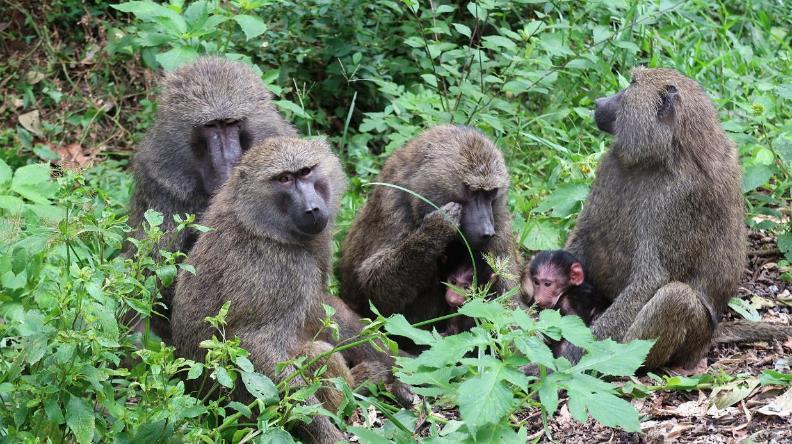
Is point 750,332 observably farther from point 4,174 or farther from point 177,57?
point 4,174

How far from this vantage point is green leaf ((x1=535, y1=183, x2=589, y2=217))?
5699mm

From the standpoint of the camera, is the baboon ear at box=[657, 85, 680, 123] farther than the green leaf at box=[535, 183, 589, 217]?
No

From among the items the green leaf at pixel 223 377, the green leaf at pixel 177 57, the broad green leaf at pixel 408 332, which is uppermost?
the green leaf at pixel 177 57

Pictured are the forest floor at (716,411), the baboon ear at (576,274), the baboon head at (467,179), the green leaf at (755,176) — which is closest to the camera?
the forest floor at (716,411)

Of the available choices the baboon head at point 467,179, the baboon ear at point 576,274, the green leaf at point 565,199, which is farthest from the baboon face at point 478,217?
the green leaf at point 565,199

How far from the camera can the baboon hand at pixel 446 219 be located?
4.88 meters

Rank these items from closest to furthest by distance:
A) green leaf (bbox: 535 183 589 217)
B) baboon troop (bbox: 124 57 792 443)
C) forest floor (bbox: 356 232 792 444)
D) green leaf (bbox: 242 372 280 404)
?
green leaf (bbox: 242 372 280 404)
forest floor (bbox: 356 232 792 444)
baboon troop (bbox: 124 57 792 443)
green leaf (bbox: 535 183 589 217)

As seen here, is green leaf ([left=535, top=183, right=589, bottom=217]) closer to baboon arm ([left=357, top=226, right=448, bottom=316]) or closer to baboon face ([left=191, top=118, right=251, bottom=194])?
baboon arm ([left=357, top=226, right=448, bottom=316])

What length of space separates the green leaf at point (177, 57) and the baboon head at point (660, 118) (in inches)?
88.8

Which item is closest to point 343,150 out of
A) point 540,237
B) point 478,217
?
point 540,237

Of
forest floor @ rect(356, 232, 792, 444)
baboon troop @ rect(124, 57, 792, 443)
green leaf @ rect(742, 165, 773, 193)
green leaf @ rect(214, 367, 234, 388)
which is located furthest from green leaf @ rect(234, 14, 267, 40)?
green leaf @ rect(214, 367, 234, 388)

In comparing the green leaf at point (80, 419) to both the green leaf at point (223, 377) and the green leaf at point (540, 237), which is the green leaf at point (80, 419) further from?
the green leaf at point (540, 237)

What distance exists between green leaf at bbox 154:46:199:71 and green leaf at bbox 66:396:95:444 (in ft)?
8.32

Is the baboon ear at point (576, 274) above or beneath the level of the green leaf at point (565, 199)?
beneath
